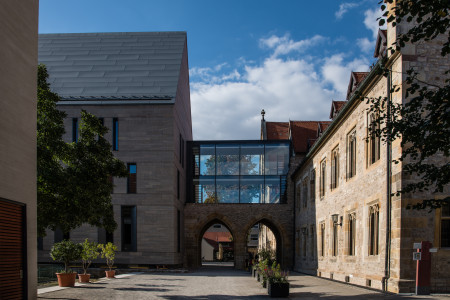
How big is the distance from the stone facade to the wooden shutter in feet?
26.5

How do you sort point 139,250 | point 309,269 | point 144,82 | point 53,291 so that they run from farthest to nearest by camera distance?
point 144,82 → point 139,250 → point 309,269 → point 53,291

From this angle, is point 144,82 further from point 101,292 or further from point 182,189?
point 101,292

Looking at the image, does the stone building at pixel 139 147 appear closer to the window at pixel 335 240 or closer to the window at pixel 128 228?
the window at pixel 128 228

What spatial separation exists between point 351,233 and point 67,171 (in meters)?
11.8

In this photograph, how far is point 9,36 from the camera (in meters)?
11.7

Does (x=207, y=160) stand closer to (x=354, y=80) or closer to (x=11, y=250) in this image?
(x=354, y=80)

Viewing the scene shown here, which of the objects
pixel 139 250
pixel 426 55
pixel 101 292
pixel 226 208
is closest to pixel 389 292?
pixel 426 55

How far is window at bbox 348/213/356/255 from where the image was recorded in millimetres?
20481

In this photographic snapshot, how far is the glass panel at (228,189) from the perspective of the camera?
136 ft

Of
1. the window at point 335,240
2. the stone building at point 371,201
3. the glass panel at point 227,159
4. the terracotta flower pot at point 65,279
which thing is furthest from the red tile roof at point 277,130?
the terracotta flower pot at point 65,279

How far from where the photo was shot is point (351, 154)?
20781 mm

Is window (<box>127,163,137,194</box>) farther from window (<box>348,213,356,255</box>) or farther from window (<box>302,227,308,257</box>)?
window (<box>348,213,356,255</box>)

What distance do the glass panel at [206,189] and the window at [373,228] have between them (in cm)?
2470

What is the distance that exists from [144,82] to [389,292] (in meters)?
27.4
